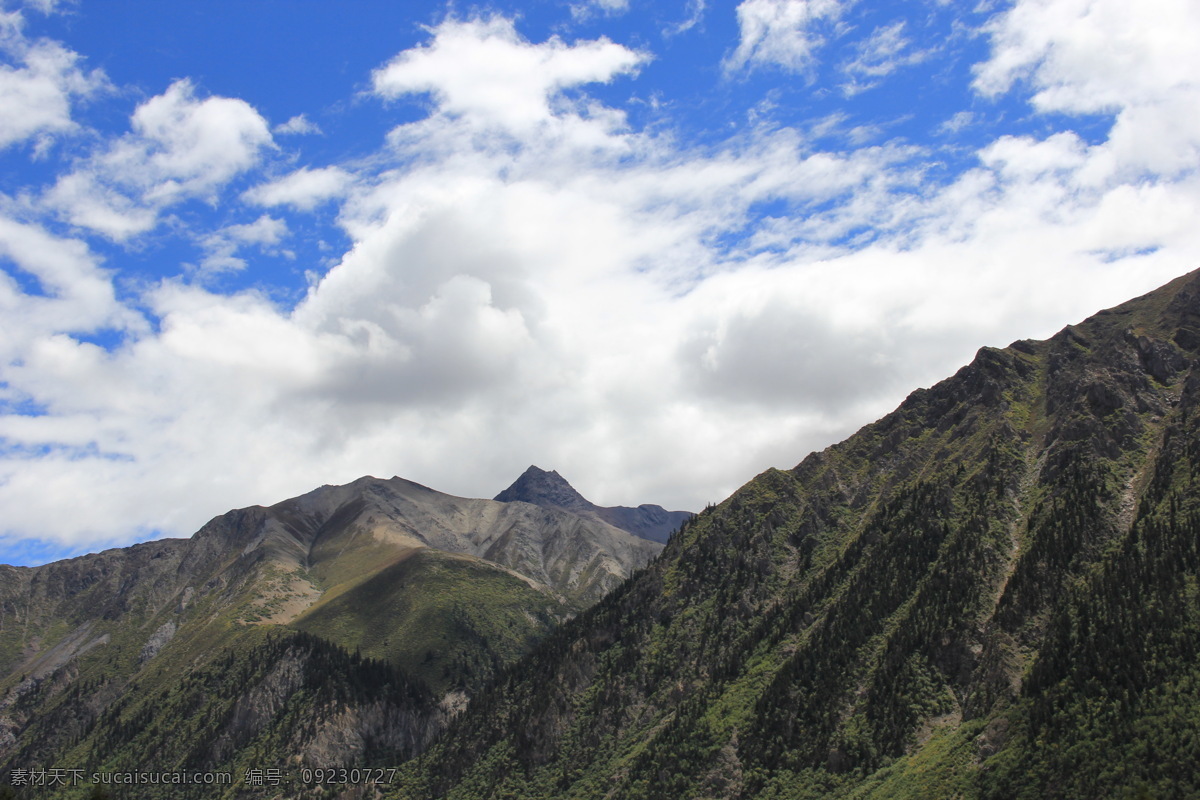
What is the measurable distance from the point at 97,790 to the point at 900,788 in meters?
158

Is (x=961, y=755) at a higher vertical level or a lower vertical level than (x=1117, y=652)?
lower

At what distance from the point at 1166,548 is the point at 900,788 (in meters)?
85.6

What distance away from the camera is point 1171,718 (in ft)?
522

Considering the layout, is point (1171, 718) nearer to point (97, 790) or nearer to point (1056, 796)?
point (1056, 796)

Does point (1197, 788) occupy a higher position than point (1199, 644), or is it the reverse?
point (1199, 644)

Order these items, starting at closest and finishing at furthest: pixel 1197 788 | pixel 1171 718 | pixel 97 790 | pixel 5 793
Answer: pixel 97 790 → pixel 5 793 → pixel 1197 788 → pixel 1171 718

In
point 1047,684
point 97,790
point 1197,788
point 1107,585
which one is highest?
point 97,790

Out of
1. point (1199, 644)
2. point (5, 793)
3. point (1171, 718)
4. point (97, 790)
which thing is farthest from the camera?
point (1199, 644)

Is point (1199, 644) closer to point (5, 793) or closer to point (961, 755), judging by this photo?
point (961, 755)

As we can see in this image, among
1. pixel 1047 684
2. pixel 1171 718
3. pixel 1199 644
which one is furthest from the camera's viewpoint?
pixel 1047 684

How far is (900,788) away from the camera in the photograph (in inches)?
7421

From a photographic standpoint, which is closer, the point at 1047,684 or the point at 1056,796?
the point at 1056,796

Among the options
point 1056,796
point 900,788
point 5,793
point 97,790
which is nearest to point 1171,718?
point 1056,796

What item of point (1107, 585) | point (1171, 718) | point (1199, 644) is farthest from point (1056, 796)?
point (1107, 585)
